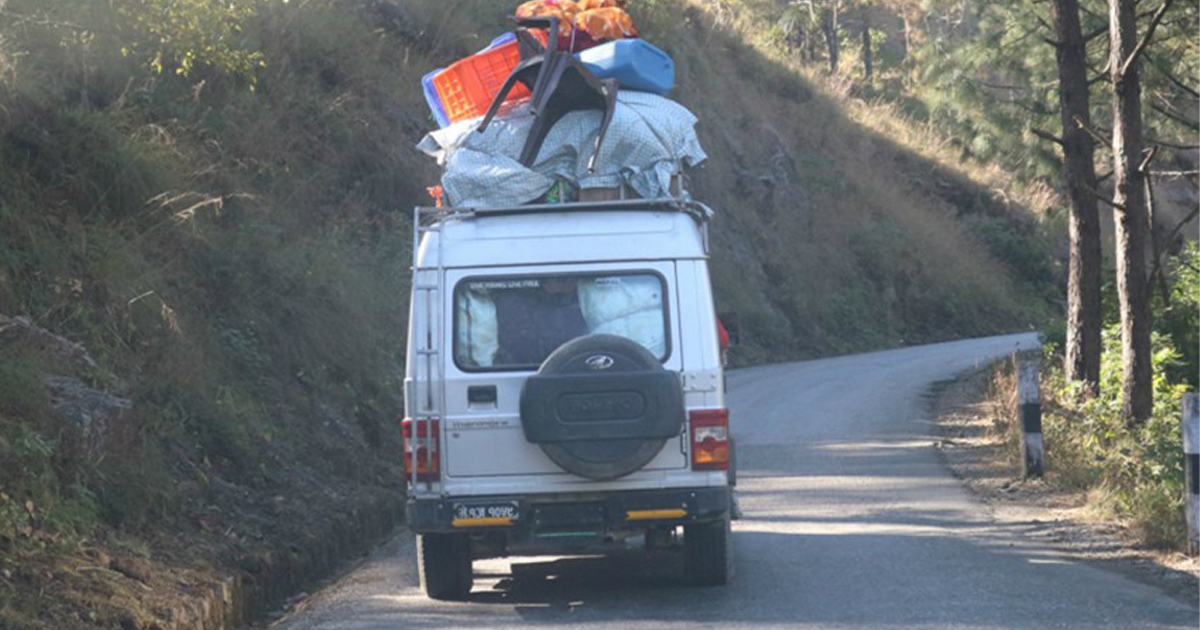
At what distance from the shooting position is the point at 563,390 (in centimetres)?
858

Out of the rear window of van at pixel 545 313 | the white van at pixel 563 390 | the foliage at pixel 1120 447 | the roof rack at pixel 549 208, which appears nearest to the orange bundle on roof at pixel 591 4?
the roof rack at pixel 549 208

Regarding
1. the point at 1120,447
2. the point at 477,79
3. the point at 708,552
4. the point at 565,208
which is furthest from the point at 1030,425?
the point at 565,208

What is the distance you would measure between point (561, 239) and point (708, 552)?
2.06m

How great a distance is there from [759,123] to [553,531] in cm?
3321

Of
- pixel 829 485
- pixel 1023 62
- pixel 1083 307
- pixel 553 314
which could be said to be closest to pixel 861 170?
pixel 1023 62

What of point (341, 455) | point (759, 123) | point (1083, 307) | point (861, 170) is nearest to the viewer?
point (341, 455)

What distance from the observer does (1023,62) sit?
74.5 feet

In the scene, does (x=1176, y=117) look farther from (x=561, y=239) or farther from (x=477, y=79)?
(x=561, y=239)

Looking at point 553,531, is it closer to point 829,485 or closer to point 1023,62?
point 829,485

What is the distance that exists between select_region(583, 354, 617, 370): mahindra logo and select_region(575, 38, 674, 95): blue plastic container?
9.31ft

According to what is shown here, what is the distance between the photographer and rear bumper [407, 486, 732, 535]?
874 cm

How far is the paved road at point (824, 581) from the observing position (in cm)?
834

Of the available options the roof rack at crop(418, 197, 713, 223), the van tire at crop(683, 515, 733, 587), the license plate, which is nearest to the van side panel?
the roof rack at crop(418, 197, 713, 223)

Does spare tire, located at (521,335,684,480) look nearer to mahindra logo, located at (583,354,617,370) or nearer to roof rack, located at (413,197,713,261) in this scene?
mahindra logo, located at (583,354,617,370)
